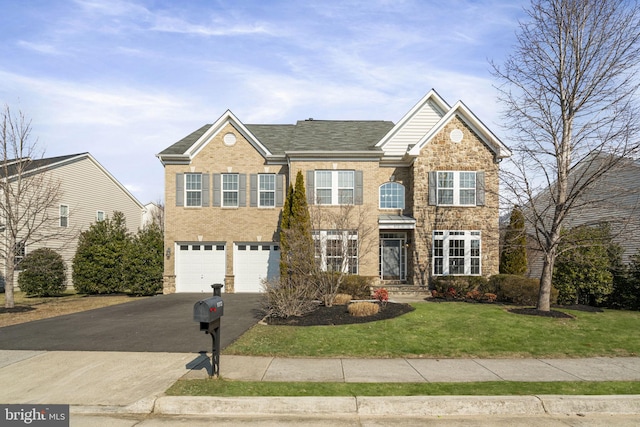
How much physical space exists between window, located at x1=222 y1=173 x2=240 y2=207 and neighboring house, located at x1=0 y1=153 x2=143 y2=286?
35.0ft

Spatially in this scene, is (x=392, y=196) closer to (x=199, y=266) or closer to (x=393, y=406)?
Result: (x=199, y=266)

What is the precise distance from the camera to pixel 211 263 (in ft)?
66.6

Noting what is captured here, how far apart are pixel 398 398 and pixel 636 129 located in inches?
450

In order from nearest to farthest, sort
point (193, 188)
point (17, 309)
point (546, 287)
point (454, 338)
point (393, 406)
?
point (393, 406)
point (454, 338)
point (546, 287)
point (17, 309)
point (193, 188)

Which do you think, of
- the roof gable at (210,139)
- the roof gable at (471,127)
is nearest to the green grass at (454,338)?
the roof gable at (471,127)

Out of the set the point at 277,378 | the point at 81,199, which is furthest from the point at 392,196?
the point at 81,199

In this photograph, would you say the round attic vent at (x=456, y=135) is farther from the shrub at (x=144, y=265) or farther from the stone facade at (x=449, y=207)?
the shrub at (x=144, y=265)

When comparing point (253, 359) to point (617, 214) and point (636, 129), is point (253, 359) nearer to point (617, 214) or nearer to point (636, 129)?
point (636, 129)

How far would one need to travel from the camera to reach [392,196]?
20.6 metres

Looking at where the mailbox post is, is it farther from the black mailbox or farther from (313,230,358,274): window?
(313,230,358,274): window

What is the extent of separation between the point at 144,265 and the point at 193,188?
4.62 metres

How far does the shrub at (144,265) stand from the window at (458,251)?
547 inches

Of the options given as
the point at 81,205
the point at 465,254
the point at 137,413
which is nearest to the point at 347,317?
the point at 137,413

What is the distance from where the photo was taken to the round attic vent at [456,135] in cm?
1938
